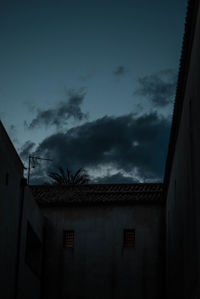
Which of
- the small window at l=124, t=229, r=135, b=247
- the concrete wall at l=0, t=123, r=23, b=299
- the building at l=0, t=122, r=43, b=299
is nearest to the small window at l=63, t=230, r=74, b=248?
the small window at l=124, t=229, r=135, b=247

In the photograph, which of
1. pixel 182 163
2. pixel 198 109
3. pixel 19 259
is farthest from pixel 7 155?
pixel 198 109

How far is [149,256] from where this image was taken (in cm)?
2334

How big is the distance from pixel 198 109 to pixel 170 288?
10467 millimetres

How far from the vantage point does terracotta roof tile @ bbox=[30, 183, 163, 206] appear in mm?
24531

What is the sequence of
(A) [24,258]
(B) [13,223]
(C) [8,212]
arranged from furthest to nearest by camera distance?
(A) [24,258], (B) [13,223], (C) [8,212]

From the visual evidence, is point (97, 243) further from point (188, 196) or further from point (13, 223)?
point (188, 196)

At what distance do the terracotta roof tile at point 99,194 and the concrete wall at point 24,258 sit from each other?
1661mm

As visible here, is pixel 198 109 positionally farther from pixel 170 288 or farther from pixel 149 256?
pixel 149 256

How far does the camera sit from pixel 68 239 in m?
24.4

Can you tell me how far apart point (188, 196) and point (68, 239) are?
36.9ft

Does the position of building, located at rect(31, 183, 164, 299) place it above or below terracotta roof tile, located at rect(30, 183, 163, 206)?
below

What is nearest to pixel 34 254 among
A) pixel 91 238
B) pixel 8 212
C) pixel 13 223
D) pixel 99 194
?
pixel 91 238

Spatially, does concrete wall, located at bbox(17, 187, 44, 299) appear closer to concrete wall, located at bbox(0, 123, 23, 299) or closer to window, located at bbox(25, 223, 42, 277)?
window, located at bbox(25, 223, 42, 277)

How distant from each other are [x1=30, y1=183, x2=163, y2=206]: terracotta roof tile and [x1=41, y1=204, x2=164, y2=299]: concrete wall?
13.2 inches
